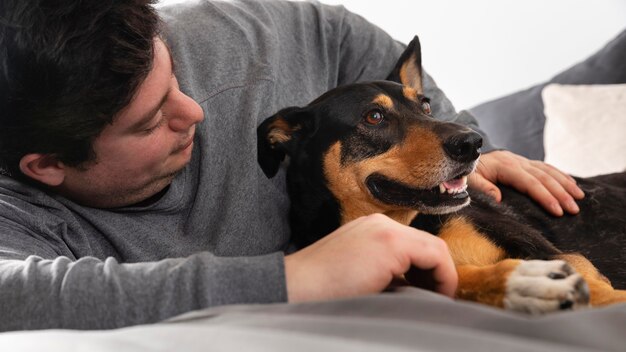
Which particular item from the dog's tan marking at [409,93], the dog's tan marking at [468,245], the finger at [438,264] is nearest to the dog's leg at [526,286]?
the finger at [438,264]

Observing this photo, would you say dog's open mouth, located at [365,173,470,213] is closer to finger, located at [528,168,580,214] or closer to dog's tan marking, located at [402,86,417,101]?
dog's tan marking, located at [402,86,417,101]

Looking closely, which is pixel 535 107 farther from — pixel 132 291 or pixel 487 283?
pixel 132 291

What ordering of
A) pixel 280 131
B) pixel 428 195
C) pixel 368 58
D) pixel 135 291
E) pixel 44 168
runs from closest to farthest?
pixel 135 291 → pixel 44 168 → pixel 428 195 → pixel 280 131 → pixel 368 58

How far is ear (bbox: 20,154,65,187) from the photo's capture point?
1667mm

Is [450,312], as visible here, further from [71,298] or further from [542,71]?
[542,71]

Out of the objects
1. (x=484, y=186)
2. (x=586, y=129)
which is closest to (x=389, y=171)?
(x=484, y=186)

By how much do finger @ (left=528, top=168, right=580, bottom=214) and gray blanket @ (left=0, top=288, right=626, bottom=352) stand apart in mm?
1354

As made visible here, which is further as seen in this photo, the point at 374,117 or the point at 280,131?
the point at 280,131

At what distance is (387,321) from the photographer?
0.92 metres

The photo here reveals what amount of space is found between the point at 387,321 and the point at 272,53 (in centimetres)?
144

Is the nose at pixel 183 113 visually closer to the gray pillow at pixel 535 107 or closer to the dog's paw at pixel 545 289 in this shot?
the dog's paw at pixel 545 289

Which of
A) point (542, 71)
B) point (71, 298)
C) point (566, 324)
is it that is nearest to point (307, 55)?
point (71, 298)

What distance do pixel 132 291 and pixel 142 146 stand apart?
2.34ft

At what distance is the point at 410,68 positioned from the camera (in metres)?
2.32
